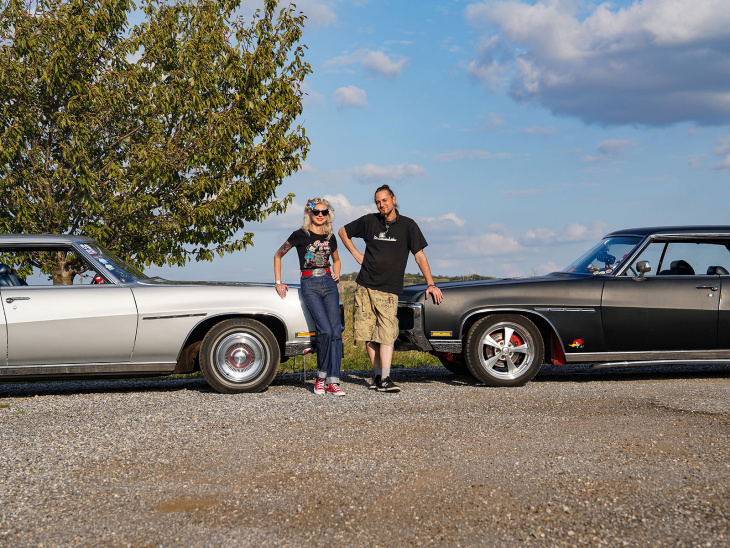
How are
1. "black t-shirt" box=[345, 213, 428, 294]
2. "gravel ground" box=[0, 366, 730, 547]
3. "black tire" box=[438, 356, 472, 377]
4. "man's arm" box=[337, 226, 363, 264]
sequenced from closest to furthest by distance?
"gravel ground" box=[0, 366, 730, 547]
"black t-shirt" box=[345, 213, 428, 294]
"man's arm" box=[337, 226, 363, 264]
"black tire" box=[438, 356, 472, 377]

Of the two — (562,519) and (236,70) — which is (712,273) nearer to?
(562,519)

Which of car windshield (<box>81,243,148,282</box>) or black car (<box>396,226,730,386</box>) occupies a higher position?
car windshield (<box>81,243,148,282</box>)

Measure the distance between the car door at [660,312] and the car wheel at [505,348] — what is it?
2.80 ft

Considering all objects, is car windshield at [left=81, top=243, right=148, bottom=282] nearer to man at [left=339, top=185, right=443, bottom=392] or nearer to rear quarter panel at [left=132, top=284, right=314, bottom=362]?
rear quarter panel at [left=132, top=284, right=314, bottom=362]

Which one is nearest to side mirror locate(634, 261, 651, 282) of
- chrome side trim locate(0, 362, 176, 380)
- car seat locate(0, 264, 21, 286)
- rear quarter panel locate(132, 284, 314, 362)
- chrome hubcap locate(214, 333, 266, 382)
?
rear quarter panel locate(132, 284, 314, 362)

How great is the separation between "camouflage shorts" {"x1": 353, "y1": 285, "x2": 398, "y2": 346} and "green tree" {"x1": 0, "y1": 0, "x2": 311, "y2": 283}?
262 inches

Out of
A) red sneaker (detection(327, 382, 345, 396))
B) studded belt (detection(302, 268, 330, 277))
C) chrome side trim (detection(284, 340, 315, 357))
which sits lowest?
red sneaker (detection(327, 382, 345, 396))

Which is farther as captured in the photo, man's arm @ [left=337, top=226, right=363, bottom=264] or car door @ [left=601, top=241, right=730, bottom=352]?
car door @ [left=601, top=241, right=730, bottom=352]

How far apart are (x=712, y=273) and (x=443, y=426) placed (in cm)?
446

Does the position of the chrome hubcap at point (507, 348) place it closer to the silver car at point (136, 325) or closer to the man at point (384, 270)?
the man at point (384, 270)

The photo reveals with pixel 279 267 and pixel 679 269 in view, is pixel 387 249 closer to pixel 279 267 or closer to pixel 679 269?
pixel 279 267

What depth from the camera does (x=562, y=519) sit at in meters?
3.81

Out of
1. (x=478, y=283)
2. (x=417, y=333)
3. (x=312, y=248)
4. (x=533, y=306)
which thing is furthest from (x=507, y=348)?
(x=312, y=248)

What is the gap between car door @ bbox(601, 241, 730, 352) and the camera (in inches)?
328
